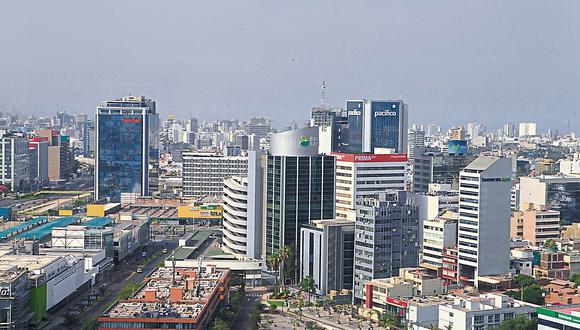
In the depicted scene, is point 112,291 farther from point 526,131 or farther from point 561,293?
point 526,131

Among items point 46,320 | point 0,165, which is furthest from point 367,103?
point 46,320

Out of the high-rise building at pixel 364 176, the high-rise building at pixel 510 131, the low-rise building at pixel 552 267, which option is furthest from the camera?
the high-rise building at pixel 510 131

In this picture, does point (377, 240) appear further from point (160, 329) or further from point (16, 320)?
point (16, 320)

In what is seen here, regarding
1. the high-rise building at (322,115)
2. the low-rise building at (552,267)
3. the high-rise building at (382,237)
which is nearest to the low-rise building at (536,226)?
the low-rise building at (552,267)

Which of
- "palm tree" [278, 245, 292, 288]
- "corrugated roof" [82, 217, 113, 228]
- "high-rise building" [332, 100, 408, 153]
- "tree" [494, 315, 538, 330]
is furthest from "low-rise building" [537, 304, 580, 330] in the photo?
"high-rise building" [332, 100, 408, 153]

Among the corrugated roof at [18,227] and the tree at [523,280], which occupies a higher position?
the corrugated roof at [18,227]

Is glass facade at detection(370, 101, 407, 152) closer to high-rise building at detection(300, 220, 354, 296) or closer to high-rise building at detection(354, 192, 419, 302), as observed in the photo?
high-rise building at detection(300, 220, 354, 296)

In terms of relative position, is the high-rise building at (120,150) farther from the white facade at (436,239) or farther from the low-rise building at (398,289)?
the low-rise building at (398,289)
